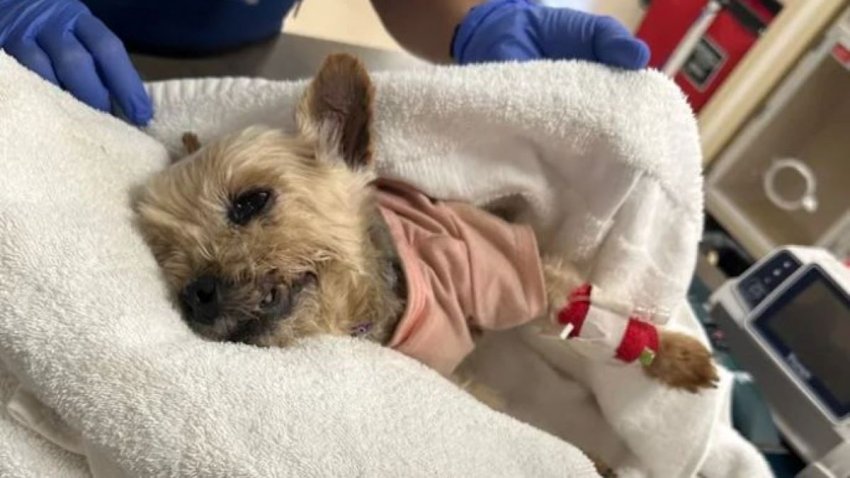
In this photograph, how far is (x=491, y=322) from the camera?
0.96 m

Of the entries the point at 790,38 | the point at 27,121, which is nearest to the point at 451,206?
the point at 27,121

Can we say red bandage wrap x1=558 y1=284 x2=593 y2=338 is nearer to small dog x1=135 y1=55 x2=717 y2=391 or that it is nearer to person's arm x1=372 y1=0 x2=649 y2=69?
small dog x1=135 y1=55 x2=717 y2=391

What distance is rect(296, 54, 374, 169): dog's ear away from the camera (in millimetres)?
851

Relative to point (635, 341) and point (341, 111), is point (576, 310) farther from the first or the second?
point (341, 111)

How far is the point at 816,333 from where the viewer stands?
1.43 m

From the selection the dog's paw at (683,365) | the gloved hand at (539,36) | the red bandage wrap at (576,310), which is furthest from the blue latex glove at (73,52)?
the dog's paw at (683,365)

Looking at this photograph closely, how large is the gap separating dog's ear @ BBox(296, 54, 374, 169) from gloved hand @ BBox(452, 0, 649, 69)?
25 centimetres

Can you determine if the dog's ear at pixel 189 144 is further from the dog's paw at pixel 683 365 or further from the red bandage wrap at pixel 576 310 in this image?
the dog's paw at pixel 683 365

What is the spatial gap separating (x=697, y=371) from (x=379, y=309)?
421 millimetres

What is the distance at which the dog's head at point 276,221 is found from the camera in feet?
2.50

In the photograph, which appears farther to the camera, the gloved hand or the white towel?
the gloved hand

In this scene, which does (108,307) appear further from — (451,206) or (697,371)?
(697,371)

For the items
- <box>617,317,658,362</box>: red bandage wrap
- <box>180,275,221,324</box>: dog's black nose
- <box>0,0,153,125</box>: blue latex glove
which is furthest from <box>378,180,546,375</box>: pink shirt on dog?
<box>0,0,153,125</box>: blue latex glove

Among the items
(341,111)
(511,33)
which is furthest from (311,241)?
(511,33)
